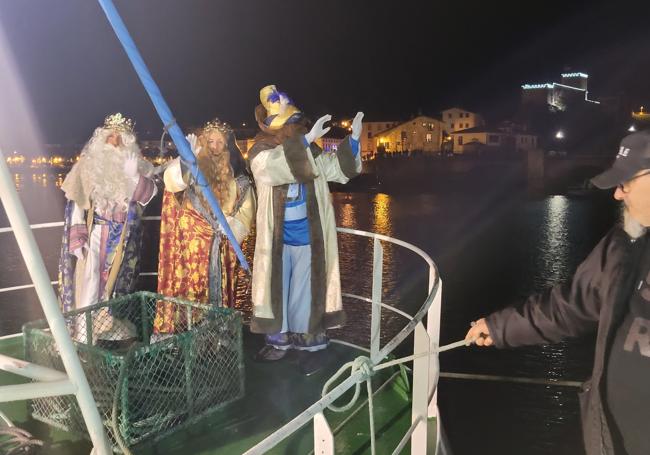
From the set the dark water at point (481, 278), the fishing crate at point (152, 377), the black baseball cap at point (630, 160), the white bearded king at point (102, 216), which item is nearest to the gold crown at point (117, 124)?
the white bearded king at point (102, 216)

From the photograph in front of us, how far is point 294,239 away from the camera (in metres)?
3.97

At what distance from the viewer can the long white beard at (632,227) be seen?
1.91 m

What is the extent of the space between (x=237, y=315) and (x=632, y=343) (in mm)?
2114

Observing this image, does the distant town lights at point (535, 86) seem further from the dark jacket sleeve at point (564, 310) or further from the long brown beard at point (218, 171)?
the dark jacket sleeve at point (564, 310)

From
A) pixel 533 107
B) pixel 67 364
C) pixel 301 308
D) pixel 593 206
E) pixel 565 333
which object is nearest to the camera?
pixel 67 364

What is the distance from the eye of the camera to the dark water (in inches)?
315

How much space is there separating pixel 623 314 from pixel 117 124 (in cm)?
359

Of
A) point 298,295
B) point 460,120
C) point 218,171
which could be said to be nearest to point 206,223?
point 218,171

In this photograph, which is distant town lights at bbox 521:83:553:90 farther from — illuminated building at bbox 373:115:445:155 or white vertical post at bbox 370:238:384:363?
white vertical post at bbox 370:238:384:363

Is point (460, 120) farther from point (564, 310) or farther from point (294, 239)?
point (564, 310)

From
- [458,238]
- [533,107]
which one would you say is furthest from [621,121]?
[458,238]

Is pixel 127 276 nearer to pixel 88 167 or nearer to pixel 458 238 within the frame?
pixel 88 167

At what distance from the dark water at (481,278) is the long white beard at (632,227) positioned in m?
6.30

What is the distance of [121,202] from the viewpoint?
409cm
